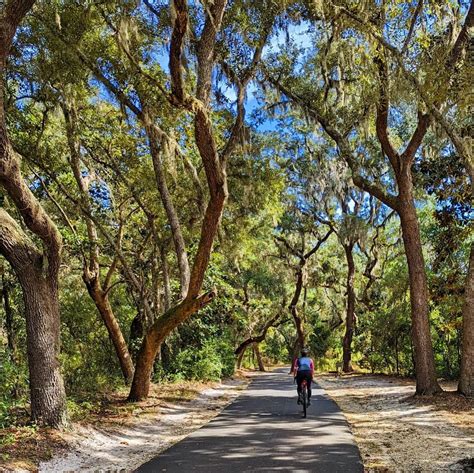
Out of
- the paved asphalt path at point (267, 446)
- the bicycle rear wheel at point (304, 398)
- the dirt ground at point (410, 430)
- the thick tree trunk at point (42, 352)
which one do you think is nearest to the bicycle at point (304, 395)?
the bicycle rear wheel at point (304, 398)

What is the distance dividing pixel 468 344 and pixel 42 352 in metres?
9.11

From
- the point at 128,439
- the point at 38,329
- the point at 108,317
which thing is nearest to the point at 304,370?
the point at 128,439

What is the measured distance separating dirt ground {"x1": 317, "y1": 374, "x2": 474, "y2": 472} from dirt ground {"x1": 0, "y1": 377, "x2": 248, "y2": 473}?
309 cm

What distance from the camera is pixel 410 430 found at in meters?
8.59

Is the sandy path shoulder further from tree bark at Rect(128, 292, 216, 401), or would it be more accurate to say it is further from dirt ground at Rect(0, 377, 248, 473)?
tree bark at Rect(128, 292, 216, 401)

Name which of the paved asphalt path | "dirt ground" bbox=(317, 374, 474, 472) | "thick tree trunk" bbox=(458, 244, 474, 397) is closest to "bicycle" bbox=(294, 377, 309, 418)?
the paved asphalt path

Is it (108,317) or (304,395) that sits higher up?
(108,317)

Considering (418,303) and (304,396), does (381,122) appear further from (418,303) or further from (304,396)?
(304,396)

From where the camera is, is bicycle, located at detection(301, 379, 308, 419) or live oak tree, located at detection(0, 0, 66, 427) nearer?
live oak tree, located at detection(0, 0, 66, 427)

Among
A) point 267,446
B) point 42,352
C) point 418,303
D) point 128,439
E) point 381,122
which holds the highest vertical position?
point 381,122

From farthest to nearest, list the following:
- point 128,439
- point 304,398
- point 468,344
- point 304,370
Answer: point 468,344, point 304,370, point 304,398, point 128,439

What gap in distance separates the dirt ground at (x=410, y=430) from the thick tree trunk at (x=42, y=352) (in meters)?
4.63

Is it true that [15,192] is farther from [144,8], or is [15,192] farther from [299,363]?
[299,363]

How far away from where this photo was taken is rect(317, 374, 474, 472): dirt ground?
246 inches
